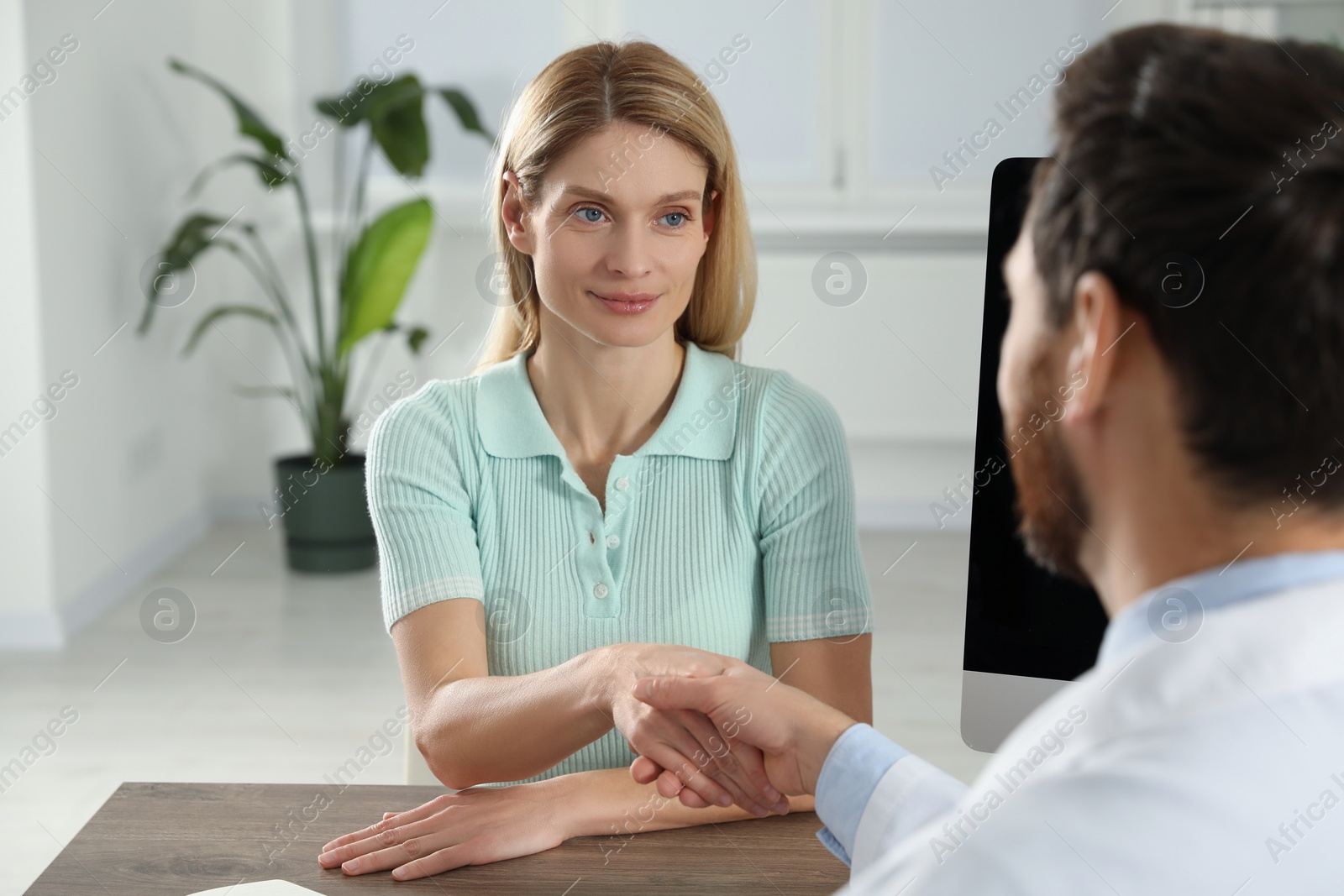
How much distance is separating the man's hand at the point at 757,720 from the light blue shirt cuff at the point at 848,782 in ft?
0.28

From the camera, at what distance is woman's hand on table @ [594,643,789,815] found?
1.12 metres

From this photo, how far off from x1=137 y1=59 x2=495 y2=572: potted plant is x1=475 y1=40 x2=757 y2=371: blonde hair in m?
2.37

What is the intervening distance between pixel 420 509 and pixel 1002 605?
68 cm

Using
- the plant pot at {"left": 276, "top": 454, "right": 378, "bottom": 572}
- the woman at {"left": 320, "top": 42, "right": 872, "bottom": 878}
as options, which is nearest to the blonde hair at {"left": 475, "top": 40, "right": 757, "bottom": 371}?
the woman at {"left": 320, "top": 42, "right": 872, "bottom": 878}

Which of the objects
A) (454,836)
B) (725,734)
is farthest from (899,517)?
(454,836)

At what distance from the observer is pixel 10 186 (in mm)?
3426

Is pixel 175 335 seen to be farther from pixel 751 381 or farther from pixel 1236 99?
pixel 1236 99

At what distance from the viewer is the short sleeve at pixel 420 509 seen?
1429 mm

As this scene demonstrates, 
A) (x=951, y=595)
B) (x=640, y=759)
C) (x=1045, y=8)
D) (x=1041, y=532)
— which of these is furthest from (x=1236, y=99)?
(x=1045, y=8)

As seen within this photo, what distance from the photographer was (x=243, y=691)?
130 inches

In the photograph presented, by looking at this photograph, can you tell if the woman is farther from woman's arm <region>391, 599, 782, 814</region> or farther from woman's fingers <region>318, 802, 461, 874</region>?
woman's fingers <region>318, 802, 461, 874</region>

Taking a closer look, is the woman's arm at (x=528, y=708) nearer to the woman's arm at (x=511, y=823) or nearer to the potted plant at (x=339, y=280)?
the woman's arm at (x=511, y=823)

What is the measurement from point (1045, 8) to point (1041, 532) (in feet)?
14.0

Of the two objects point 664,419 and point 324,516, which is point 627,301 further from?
point 324,516
